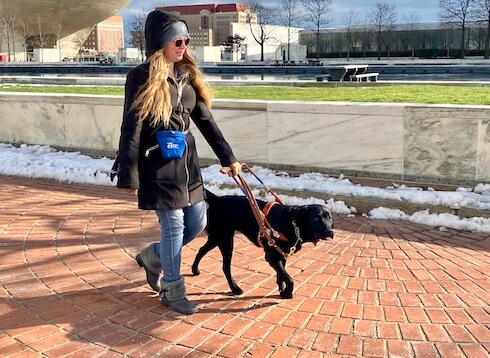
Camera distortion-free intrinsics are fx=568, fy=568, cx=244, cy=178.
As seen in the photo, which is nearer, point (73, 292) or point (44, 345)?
point (44, 345)

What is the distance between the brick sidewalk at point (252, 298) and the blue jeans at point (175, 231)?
35cm

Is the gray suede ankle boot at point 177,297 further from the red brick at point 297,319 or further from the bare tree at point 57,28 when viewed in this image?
the bare tree at point 57,28

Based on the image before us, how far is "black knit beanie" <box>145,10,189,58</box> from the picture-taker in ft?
10.7

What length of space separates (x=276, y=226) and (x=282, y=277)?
0.38 m

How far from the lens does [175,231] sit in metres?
3.46

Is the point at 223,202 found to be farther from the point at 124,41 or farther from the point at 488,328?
the point at 124,41

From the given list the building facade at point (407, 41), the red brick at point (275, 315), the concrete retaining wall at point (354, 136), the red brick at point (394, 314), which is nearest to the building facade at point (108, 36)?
the building facade at point (407, 41)

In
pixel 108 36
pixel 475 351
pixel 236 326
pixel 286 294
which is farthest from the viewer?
pixel 108 36

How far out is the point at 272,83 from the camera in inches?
625

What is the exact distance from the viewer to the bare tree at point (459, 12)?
49.6m

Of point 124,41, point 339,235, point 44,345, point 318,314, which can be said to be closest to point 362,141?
point 339,235

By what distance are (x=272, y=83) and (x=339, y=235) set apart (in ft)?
35.9

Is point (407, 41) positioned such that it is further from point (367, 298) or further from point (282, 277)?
point (282, 277)

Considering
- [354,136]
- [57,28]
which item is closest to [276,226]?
[354,136]
